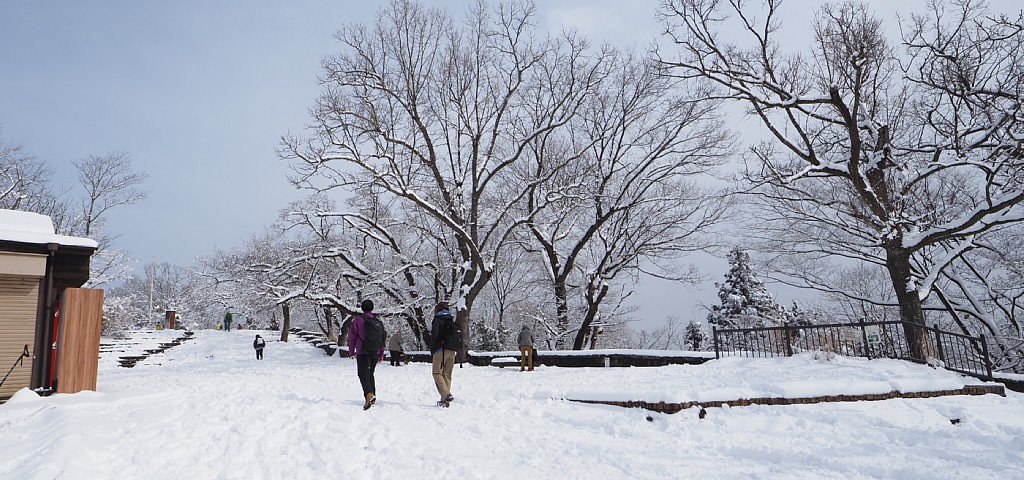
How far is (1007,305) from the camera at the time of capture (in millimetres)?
19688

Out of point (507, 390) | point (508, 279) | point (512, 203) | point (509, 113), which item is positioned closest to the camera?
point (507, 390)

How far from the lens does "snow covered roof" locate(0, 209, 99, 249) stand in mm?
11820

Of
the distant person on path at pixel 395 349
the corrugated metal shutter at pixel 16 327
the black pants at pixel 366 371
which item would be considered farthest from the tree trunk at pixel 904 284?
the corrugated metal shutter at pixel 16 327

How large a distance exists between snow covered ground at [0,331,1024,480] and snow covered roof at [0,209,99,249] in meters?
3.23

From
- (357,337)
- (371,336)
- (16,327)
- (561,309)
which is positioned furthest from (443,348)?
(561,309)

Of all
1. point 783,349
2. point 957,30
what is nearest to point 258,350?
point 783,349

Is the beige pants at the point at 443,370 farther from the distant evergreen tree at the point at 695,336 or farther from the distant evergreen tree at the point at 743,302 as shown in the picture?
the distant evergreen tree at the point at 695,336

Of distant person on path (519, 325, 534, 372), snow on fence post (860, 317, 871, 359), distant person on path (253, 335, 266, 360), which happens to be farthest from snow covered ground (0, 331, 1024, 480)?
distant person on path (253, 335, 266, 360)

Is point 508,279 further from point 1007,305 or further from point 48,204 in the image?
point 48,204

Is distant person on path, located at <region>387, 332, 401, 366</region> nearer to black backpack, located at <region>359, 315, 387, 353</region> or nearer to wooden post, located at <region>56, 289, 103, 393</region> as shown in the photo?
wooden post, located at <region>56, 289, 103, 393</region>

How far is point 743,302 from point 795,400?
3453cm

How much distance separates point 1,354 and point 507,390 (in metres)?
10.8

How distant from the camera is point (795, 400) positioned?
8836 mm

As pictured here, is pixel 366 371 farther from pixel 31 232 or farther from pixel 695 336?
pixel 695 336
